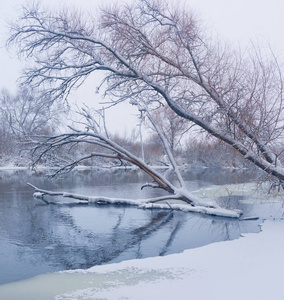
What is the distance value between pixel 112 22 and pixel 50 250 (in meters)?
5.76

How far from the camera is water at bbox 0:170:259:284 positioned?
20.0ft

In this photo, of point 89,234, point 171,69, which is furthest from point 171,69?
point 89,234

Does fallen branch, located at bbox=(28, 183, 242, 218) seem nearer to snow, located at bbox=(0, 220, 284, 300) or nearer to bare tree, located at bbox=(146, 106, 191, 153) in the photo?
bare tree, located at bbox=(146, 106, 191, 153)

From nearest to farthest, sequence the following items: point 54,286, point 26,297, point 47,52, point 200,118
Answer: point 26,297, point 54,286, point 200,118, point 47,52

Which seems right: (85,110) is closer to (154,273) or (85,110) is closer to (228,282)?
(154,273)

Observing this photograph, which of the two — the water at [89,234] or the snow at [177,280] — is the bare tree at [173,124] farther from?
the snow at [177,280]

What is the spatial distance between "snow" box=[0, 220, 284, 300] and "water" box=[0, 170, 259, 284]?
65cm

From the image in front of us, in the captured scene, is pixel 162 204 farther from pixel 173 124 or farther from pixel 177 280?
pixel 177 280

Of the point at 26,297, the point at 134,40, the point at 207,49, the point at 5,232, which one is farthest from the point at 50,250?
the point at 207,49

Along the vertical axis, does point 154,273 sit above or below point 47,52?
below

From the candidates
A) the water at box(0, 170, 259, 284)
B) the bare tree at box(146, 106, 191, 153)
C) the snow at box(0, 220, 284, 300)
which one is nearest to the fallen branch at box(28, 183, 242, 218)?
the water at box(0, 170, 259, 284)

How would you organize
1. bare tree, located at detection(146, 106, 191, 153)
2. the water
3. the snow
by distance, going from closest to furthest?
the snow → the water → bare tree, located at detection(146, 106, 191, 153)

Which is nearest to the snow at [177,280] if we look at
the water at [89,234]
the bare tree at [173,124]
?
the water at [89,234]

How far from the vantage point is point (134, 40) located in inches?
342
